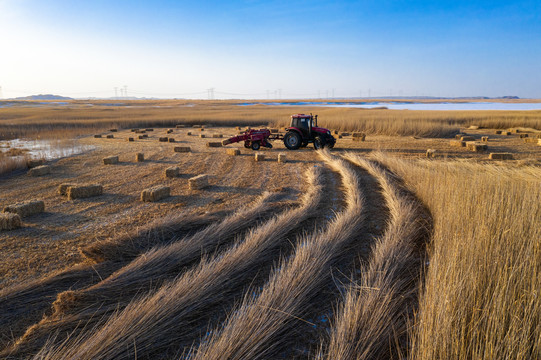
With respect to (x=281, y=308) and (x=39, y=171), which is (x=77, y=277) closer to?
(x=281, y=308)

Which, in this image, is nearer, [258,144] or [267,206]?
[267,206]

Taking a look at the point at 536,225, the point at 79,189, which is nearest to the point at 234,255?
the point at 536,225

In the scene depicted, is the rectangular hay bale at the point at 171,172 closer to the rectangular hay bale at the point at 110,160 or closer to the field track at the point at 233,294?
the rectangular hay bale at the point at 110,160

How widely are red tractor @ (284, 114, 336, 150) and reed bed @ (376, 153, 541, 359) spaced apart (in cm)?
1108

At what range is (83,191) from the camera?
814 cm

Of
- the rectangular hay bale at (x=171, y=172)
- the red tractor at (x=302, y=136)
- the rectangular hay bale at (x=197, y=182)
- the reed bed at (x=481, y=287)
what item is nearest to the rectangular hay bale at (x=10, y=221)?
the rectangular hay bale at (x=197, y=182)

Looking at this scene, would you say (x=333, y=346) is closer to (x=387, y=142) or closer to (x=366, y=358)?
(x=366, y=358)

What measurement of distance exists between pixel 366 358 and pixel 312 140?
1454 cm

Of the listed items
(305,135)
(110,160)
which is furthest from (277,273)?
(305,135)

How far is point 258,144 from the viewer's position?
17.1 meters

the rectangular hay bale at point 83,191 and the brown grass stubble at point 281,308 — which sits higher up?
the rectangular hay bale at point 83,191

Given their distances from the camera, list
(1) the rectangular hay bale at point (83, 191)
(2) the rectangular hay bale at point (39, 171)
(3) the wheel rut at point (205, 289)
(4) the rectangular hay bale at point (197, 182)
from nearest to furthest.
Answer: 1. (3) the wheel rut at point (205, 289)
2. (1) the rectangular hay bale at point (83, 191)
3. (4) the rectangular hay bale at point (197, 182)
4. (2) the rectangular hay bale at point (39, 171)

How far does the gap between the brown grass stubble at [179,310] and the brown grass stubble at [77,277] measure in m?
0.76

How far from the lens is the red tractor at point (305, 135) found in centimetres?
1650
